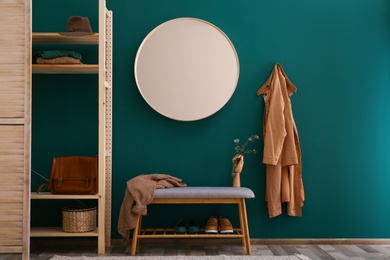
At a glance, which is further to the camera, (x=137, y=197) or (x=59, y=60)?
(x=59, y=60)

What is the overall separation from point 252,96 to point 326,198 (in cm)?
107

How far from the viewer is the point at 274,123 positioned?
14.8 feet

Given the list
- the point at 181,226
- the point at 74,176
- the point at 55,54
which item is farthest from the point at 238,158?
the point at 55,54

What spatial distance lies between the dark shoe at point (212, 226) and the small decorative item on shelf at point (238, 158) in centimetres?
33

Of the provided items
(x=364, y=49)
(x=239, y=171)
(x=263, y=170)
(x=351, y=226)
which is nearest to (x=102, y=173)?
(x=239, y=171)

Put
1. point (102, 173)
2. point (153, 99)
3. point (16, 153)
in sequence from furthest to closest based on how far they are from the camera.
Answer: point (153, 99)
point (102, 173)
point (16, 153)

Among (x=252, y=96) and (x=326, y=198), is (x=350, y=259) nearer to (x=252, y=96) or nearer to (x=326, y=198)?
(x=326, y=198)

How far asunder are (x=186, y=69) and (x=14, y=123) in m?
1.50

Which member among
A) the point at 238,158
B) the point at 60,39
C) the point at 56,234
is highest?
the point at 60,39

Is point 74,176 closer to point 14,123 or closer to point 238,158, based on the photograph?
point 14,123

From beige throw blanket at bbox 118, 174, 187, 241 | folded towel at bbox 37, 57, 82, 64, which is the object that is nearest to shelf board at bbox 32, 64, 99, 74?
folded towel at bbox 37, 57, 82, 64

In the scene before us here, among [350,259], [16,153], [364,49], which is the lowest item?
[350,259]

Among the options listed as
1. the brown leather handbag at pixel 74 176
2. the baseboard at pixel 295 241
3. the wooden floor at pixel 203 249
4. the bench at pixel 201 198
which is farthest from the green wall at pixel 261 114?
the bench at pixel 201 198

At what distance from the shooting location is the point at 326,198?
15.2 feet
